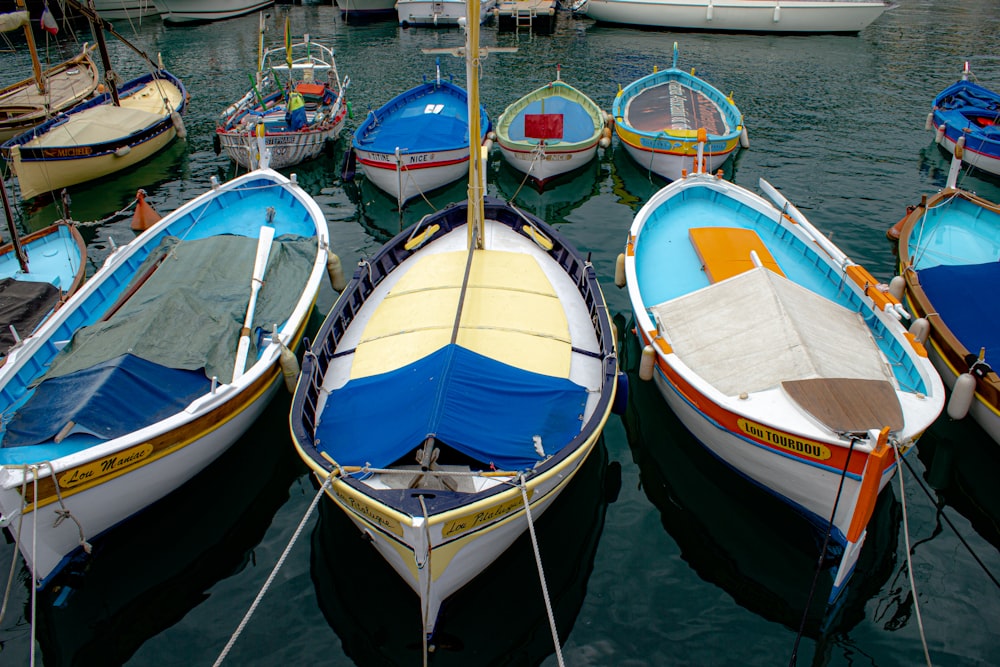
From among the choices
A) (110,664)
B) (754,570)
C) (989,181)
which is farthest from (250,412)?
(989,181)

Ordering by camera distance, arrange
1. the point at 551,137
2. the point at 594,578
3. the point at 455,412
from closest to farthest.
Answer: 1. the point at 455,412
2. the point at 594,578
3. the point at 551,137

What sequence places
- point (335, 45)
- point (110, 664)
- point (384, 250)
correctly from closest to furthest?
point (110, 664), point (384, 250), point (335, 45)

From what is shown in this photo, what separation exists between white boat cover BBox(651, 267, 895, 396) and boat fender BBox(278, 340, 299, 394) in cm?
758

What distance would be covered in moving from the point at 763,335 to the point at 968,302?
574 centimetres

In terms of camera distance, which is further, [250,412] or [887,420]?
[250,412]

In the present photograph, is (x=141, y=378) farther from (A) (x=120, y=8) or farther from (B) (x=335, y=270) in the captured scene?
(A) (x=120, y=8)

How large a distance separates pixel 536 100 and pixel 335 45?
1081 inches

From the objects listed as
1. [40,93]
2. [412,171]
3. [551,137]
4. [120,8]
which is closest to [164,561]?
[412,171]

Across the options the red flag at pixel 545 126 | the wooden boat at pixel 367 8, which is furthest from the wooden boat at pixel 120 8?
the red flag at pixel 545 126

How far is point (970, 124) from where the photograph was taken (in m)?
27.1

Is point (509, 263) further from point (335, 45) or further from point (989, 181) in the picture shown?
point (335, 45)

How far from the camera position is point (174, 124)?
29766 mm

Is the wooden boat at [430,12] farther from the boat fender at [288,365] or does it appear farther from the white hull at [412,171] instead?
the boat fender at [288,365]

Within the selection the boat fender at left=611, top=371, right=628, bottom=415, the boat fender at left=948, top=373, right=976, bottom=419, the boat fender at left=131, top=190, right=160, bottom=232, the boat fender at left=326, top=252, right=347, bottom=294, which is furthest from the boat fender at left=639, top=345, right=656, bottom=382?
the boat fender at left=131, top=190, right=160, bottom=232
